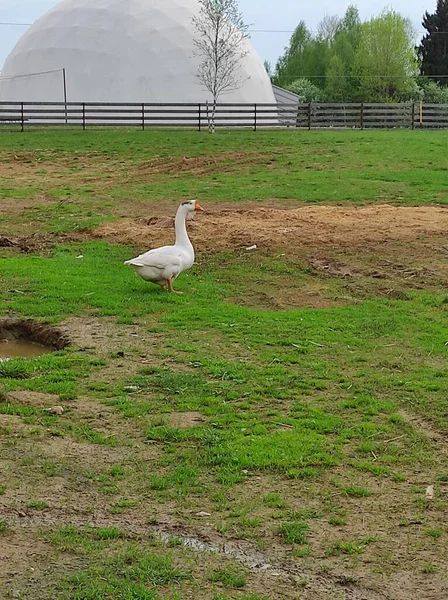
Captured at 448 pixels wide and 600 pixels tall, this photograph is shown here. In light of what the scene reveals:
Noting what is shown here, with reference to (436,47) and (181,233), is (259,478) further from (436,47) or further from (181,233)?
(436,47)

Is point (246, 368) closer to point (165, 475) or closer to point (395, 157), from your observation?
point (165, 475)

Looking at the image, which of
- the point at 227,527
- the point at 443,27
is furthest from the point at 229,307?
the point at 443,27

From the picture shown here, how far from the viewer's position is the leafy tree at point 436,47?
73.2m

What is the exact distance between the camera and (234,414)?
626cm

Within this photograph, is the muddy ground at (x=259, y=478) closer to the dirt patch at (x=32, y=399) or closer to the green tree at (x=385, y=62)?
the dirt patch at (x=32, y=399)

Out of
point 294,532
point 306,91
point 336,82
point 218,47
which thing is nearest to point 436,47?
point 336,82

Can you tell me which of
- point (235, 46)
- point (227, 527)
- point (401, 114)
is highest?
point (235, 46)

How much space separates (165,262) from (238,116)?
110 feet

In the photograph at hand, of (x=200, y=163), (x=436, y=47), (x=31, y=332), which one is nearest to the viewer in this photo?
(x=31, y=332)

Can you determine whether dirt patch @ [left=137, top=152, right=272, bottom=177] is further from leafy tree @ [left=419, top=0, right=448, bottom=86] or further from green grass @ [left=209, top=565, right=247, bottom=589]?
leafy tree @ [left=419, top=0, right=448, bottom=86]

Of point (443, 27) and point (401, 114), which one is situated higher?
point (443, 27)

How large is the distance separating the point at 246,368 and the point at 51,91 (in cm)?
4206

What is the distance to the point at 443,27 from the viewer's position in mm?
74688

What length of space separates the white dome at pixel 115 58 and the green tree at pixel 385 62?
16.6 metres
